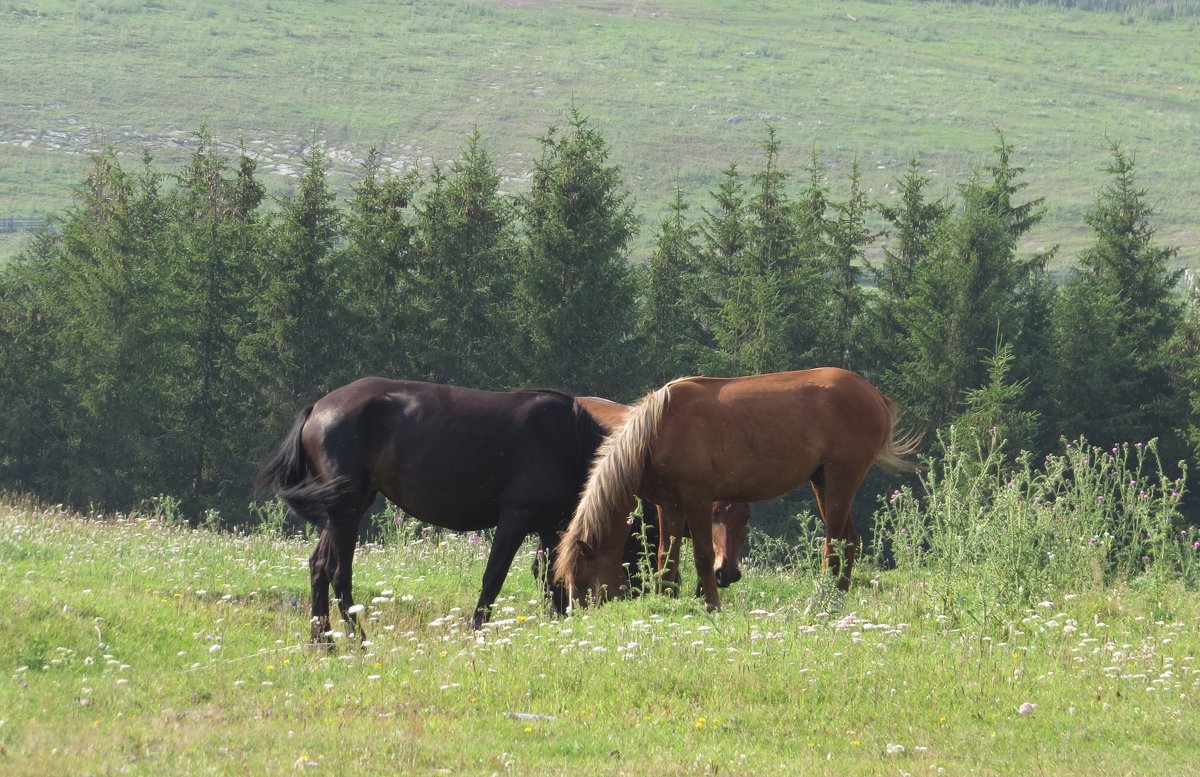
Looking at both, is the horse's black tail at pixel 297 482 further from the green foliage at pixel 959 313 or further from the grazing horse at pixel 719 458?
the green foliage at pixel 959 313

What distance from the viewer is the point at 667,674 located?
861 cm

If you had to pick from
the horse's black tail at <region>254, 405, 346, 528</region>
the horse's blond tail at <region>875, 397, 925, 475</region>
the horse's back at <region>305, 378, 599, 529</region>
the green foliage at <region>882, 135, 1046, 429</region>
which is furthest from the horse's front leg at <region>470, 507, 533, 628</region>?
the green foliage at <region>882, 135, 1046, 429</region>

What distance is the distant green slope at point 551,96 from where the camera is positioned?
13238 cm

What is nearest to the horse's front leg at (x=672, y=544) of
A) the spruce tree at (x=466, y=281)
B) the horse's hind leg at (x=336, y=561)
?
the horse's hind leg at (x=336, y=561)

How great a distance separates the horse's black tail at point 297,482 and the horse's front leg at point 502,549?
1375 millimetres

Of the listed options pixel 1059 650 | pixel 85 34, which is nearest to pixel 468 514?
pixel 1059 650

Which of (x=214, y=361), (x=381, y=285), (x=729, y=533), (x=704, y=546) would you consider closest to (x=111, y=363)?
(x=214, y=361)

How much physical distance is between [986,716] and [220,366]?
120ft

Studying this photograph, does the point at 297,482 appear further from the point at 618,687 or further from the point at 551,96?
the point at 551,96

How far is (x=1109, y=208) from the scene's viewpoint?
45875mm

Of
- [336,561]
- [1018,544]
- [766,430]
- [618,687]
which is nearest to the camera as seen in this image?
[618,687]

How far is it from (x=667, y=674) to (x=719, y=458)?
11.1 feet

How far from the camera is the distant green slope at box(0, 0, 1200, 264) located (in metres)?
132

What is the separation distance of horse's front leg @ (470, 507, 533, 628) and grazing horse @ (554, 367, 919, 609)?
48 centimetres
